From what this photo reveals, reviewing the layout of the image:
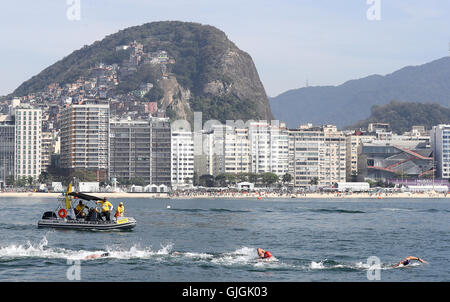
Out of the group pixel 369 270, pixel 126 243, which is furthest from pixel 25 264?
pixel 369 270

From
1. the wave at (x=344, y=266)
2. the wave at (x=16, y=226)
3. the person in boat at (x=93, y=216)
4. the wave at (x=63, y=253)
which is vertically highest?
the person in boat at (x=93, y=216)

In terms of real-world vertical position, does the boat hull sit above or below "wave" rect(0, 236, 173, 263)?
above

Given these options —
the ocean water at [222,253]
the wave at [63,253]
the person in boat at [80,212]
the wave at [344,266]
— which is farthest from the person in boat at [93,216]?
the wave at [344,266]

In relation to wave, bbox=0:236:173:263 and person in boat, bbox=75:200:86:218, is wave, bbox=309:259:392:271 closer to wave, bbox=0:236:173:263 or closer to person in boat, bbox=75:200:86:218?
wave, bbox=0:236:173:263

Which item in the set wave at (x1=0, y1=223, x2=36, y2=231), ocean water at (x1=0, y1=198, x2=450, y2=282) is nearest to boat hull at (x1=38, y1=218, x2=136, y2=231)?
ocean water at (x1=0, y1=198, x2=450, y2=282)

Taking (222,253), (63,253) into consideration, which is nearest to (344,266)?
(222,253)

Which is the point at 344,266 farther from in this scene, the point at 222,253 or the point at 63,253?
the point at 63,253

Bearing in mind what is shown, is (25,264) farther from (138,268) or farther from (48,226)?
(48,226)

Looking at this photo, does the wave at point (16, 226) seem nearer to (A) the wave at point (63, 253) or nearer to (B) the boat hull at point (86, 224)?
(B) the boat hull at point (86, 224)
